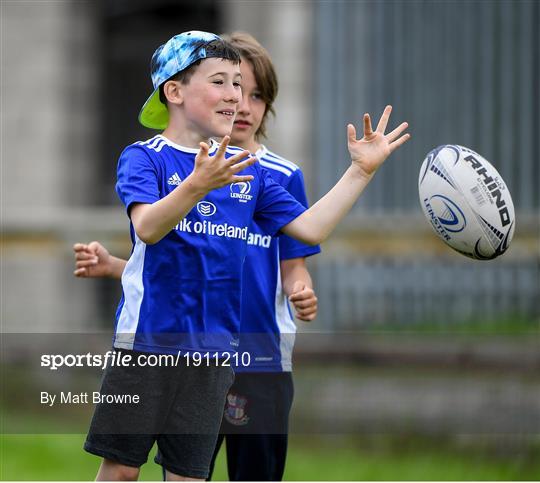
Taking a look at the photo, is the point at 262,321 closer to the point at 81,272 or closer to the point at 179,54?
the point at 81,272

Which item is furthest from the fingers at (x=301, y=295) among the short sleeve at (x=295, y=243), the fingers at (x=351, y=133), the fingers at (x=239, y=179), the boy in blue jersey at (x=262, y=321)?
the fingers at (x=239, y=179)

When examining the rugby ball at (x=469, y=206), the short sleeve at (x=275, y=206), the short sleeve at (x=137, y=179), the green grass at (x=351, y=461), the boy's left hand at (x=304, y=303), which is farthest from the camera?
the green grass at (x=351, y=461)

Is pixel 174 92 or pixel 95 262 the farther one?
pixel 95 262

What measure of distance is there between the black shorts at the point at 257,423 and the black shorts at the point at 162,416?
827 millimetres

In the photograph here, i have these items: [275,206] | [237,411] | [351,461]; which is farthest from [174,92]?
[351,461]

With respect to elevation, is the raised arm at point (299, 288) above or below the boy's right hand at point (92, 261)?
below

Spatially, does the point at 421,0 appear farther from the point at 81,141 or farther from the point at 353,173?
the point at 353,173

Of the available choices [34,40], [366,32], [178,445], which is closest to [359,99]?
[366,32]

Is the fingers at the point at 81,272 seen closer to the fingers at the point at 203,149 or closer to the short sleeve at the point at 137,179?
the short sleeve at the point at 137,179

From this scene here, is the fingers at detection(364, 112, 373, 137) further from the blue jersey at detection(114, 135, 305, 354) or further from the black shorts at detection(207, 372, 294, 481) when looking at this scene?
the black shorts at detection(207, 372, 294, 481)

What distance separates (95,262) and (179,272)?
66 cm

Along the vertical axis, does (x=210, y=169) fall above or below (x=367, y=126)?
below

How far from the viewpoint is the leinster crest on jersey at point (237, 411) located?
5121 millimetres

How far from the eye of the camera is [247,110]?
5125 mm
